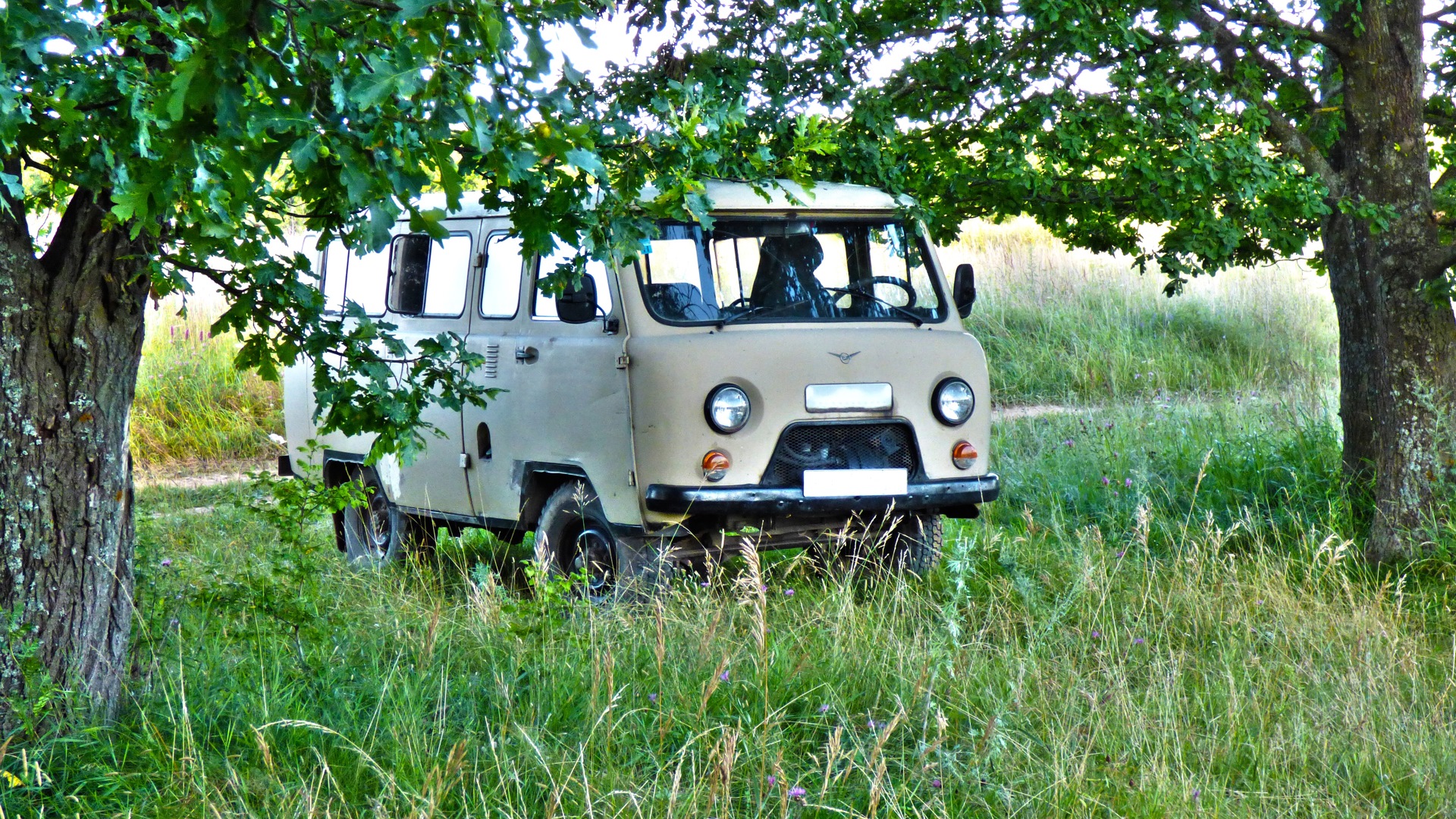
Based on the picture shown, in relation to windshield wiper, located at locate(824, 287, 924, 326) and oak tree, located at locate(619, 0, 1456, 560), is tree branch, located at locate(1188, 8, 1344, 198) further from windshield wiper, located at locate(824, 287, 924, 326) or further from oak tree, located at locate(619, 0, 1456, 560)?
windshield wiper, located at locate(824, 287, 924, 326)

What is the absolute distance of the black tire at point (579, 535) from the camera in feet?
18.7

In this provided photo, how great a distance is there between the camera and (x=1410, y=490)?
239 inches

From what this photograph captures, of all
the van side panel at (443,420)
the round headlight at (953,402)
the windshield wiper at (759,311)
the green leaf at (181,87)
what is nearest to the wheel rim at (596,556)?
the van side panel at (443,420)

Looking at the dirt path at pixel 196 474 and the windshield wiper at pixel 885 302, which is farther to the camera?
the dirt path at pixel 196 474

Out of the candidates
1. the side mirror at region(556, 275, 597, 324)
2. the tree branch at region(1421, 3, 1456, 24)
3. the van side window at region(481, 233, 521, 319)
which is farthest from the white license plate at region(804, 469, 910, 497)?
the tree branch at region(1421, 3, 1456, 24)

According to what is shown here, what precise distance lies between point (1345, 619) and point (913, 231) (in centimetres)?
Answer: 256

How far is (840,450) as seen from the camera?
5574 millimetres

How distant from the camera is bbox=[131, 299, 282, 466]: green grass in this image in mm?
12070

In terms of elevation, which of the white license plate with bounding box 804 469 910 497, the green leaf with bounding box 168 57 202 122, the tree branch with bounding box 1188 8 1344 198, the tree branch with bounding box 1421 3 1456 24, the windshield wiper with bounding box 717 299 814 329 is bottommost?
the white license plate with bounding box 804 469 910 497

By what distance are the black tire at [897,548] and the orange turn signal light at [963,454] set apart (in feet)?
0.91

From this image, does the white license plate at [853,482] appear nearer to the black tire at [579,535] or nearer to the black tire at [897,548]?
the black tire at [897,548]

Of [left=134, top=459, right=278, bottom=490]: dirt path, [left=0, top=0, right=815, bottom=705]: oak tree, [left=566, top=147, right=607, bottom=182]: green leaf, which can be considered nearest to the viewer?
[left=0, top=0, right=815, bottom=705]: oak tree

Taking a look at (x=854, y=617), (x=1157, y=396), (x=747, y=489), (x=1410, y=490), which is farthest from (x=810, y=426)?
(x=1157, y=396)

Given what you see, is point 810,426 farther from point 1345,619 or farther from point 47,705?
point 47,705
